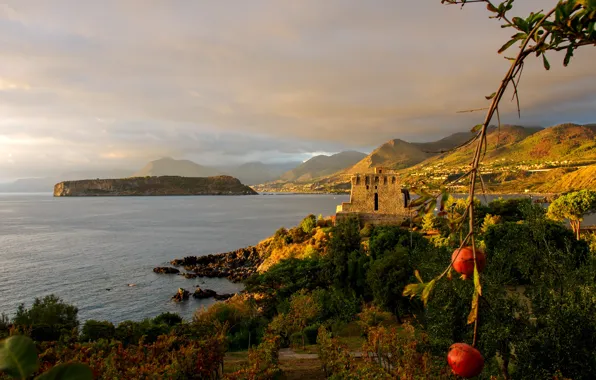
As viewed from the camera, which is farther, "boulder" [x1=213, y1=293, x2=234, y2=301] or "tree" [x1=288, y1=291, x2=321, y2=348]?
"boulder" [x1=213, y1=293, x2=234, y2=301]

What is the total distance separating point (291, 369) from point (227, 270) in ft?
135

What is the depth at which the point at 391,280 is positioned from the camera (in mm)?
24844

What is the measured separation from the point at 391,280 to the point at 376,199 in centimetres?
2731

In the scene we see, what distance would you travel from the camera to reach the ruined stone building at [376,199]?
50.8m

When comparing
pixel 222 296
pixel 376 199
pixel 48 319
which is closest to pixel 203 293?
pixel 222 296

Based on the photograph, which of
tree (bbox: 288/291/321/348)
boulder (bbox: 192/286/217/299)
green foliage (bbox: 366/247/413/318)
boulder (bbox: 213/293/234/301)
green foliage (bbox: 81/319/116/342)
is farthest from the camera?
boulder (bbox: 192/286/217/299)

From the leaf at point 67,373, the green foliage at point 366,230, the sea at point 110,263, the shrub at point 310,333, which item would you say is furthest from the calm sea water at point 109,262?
the leaf at point 67,373

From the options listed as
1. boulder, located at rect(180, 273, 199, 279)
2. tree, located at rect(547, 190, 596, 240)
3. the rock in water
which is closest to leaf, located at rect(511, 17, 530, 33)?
the rock in water

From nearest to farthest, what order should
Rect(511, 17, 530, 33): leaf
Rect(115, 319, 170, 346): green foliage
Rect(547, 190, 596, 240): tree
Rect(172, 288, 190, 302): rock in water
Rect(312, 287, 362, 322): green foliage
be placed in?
Rect(511, 17, 530, 33): leaf → Rect(115, 319, 170, 346): green foliage → Rect(312, 287, 362, 322): green foliage → Rect(172, 288, 190, 302): rock in water → Rect(547, 190, 596, 240): tree

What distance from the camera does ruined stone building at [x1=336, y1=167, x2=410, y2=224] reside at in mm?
50844

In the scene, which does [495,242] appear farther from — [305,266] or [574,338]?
[574,338]

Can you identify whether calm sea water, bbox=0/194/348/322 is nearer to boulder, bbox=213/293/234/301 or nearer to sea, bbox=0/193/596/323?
sea, bbox=0/193/596/323

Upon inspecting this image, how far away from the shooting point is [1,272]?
4891cm

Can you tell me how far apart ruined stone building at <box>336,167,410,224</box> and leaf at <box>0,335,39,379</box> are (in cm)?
4986
